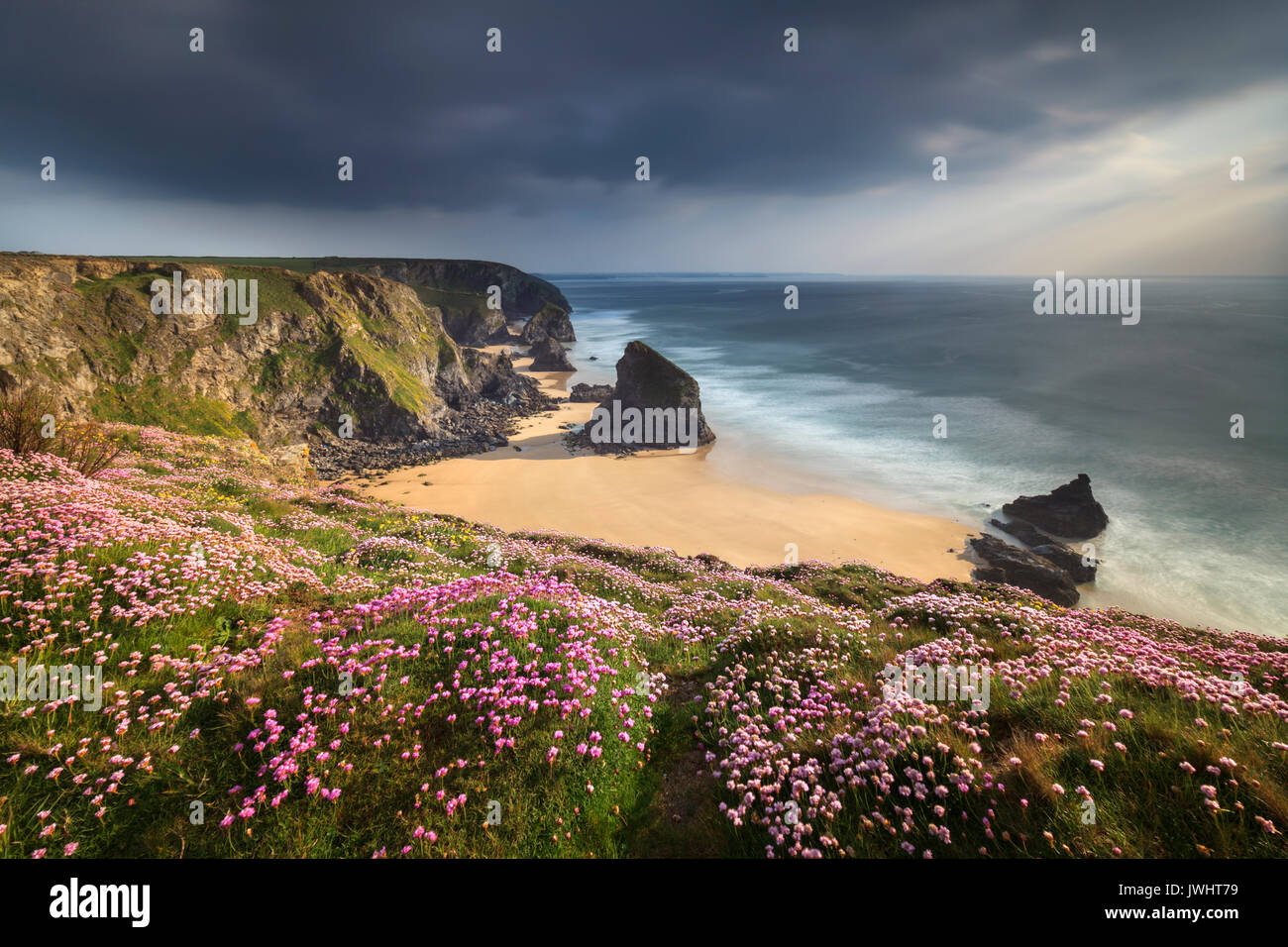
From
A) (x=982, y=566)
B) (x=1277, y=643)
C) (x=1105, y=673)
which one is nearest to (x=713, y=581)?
(x=1105, y=673)

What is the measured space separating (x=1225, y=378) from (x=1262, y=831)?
407 feet

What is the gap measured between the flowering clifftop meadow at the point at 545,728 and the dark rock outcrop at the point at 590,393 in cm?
6856

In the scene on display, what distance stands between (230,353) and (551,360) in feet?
208

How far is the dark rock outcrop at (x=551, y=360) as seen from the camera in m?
105

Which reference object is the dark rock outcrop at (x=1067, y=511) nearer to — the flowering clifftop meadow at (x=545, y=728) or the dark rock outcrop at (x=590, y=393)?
the flowering clifftop meadow at (x=545, y=728)

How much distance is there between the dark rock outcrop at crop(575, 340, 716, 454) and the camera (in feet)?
181

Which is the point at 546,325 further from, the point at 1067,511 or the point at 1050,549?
the point at 1050,549

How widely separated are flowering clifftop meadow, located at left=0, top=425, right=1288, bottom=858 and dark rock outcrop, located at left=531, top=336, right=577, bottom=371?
324 ft

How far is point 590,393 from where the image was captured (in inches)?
3068

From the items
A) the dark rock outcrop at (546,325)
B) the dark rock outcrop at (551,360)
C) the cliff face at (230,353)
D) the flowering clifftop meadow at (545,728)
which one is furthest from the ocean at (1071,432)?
the cliff face at (230,353)

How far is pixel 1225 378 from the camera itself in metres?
82.8

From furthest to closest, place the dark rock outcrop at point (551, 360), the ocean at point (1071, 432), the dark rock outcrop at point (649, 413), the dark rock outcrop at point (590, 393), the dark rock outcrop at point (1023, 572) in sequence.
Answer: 1. the dark rock outcrop at point (551, 360)
2. the dark rock outcrop at point (590, 393)
3. the dark rock outcrop at point (649, 413)
4. the ocean at point (1071, 432)
5. the dark rock outcrop at point (1023, 572)

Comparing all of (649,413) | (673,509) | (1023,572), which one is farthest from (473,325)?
(1023,572)
